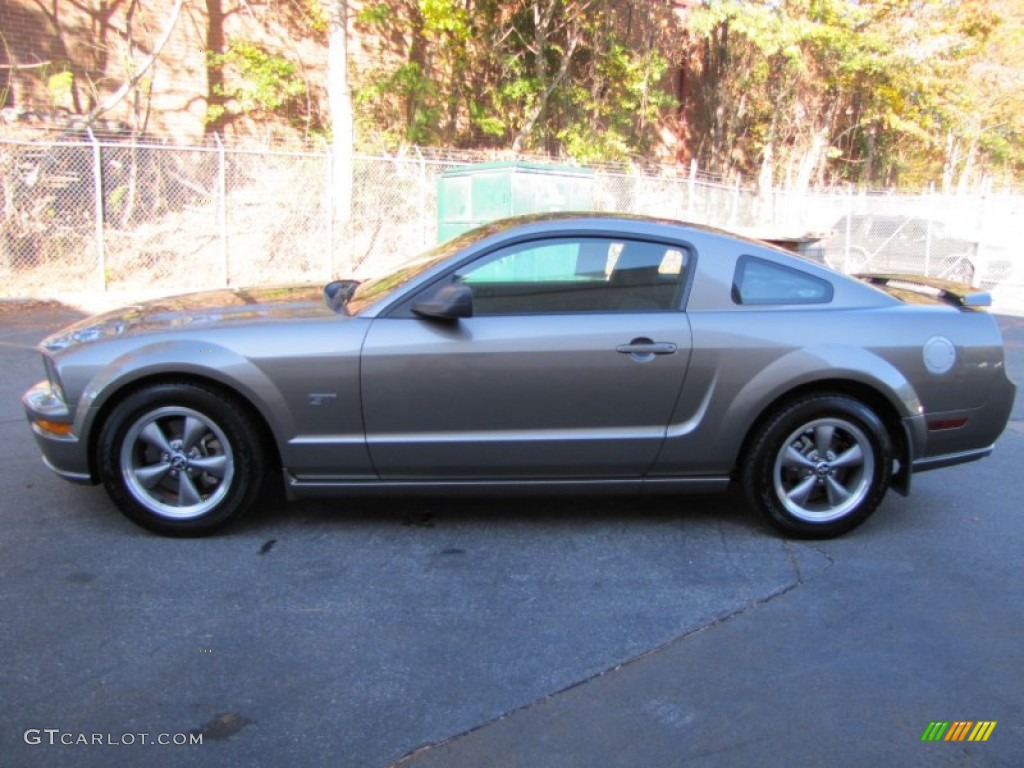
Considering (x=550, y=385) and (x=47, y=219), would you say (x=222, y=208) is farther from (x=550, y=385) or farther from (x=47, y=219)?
(x=550, y=385)

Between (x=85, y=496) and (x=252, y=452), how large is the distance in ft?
4.09

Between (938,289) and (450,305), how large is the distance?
113 inches

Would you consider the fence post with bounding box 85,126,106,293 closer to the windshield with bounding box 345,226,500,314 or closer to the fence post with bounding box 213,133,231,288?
the fence post with bounding box 213,133,231,288

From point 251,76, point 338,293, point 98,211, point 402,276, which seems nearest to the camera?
point 402,276

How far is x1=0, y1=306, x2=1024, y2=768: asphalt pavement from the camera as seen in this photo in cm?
271

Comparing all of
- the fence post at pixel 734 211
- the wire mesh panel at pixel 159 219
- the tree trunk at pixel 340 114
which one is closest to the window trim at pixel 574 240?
the wire mesh panel at pixel 159 219

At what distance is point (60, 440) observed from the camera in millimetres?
3979

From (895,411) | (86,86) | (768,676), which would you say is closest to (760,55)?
(86,86)

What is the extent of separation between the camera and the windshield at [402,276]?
166 inches

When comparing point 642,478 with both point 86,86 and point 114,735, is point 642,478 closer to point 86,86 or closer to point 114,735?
point 114,735

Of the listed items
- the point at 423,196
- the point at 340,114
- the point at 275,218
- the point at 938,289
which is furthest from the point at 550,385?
the point at 340,114

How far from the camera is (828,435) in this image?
4.27m

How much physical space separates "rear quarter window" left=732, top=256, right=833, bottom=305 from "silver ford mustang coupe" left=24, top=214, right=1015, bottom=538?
0.04 ft

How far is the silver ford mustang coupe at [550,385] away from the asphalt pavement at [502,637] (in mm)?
313
